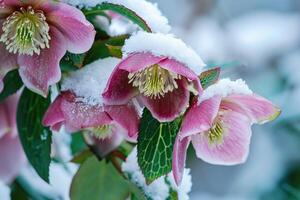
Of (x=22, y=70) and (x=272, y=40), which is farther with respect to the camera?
(x=272, y=40)

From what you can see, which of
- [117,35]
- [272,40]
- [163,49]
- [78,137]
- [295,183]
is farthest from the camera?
[272,40]

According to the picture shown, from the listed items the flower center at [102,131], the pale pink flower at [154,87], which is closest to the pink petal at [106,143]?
the flower center at [102,131]

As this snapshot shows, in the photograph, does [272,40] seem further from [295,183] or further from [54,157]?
[54,157]

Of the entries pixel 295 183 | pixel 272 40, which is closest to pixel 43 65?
pixel 295 183

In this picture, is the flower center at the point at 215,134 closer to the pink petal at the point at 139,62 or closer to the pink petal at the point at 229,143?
the pink petal at the point at 229,143

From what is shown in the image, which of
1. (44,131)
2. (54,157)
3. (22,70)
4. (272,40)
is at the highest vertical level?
(22,70)

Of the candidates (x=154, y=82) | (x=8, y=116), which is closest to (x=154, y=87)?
(x=154, y=82)

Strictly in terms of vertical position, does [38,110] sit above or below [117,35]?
below
